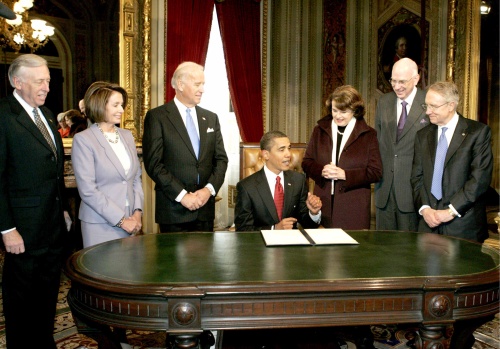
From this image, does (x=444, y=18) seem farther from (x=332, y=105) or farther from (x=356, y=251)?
(x=356, y=251)

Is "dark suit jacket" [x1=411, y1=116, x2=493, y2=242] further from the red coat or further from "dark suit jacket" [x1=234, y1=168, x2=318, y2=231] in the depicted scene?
"dark suit jacket" [x1=234, y1=168, x2=318, y2=231]

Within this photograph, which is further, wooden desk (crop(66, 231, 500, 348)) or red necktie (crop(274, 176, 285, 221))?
red necktie (crop(274, 176, 285, 221))

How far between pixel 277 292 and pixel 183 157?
73.7 inches

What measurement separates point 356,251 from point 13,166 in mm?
1863

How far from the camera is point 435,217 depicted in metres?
3.35

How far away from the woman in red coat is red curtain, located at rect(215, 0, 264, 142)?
3676 millimetres

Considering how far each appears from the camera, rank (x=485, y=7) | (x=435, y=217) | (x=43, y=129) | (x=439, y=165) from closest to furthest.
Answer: (x=43, y=129) → (x=435, y=217) → (x=439, y=165) → (x=485, y=7)

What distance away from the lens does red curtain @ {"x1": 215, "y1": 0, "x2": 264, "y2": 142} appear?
7.14m

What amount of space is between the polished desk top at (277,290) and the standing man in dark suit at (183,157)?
3.89 feet

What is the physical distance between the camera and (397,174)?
149 inches

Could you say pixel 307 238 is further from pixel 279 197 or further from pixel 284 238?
pixel 279 197

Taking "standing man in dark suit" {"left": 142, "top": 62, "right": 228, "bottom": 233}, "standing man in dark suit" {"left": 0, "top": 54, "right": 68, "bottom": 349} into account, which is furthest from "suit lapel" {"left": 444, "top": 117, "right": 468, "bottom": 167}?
"standing man in dark suit" {"left": 0, "top": 54, "right": 68, "bottom": 349}

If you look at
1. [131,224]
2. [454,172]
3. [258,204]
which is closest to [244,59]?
[258,204]

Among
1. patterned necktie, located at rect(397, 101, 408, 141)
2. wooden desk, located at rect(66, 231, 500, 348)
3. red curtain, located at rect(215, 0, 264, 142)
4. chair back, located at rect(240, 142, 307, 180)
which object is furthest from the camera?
red curtain, located at rect(215, 0, 264, 142)
